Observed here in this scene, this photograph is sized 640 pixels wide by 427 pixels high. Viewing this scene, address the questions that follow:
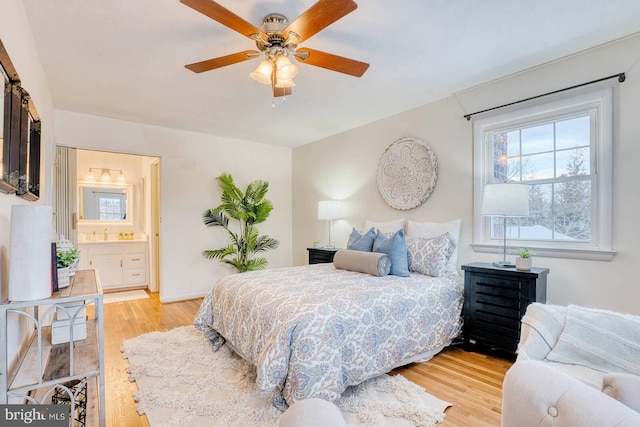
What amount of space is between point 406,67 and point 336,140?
7.15 feet

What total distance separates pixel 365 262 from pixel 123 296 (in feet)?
13.1

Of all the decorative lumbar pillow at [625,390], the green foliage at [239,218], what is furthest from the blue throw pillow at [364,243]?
the decorative lumbar pillow at [625,390]

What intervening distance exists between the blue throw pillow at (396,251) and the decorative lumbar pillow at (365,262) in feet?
0.21

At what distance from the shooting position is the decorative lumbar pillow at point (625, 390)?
862 millimetres

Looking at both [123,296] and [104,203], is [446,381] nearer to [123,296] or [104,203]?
[123,296]

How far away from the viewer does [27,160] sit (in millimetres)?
1818

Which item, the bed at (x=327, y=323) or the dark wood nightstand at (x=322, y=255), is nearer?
the bed at (x=327, y=323)

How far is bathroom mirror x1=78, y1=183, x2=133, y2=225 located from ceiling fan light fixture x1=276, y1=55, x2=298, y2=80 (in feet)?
16.4

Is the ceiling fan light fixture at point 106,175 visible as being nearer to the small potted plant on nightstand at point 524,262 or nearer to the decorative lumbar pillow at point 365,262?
the decorative lumbar pillow at point 365,262

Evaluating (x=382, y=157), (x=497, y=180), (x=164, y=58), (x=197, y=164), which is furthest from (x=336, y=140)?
(x=164, y=58)

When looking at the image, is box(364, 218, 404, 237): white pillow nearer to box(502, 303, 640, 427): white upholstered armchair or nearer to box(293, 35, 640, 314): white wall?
box(293, 35, 640, 314): white wall

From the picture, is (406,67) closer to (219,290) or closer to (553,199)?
(553,199)

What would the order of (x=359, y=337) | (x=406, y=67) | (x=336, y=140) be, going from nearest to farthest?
(x=359, y=337)
(x=406, y=67)
(x=336, y=140)

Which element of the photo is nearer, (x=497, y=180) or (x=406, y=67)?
(x=406, y=67)
